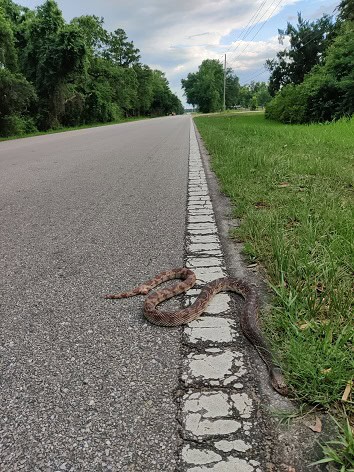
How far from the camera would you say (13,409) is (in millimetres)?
1828

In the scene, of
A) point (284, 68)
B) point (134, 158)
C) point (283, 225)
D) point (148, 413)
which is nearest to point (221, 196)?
point (283, 225)

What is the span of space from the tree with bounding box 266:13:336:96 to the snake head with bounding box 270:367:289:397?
54320 mm

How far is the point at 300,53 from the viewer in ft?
170

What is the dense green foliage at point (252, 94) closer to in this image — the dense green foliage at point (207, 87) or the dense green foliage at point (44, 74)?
the dense green foliage at point (207, 87)

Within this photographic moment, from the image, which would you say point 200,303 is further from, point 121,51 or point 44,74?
point 121,51

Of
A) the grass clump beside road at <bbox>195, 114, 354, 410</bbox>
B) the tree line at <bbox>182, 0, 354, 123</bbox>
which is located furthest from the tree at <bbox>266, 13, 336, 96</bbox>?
the grass clump beside road at <bbox>195, 114, 354, 410</bbox>

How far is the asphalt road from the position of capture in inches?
63.8

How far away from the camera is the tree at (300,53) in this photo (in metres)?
50.3

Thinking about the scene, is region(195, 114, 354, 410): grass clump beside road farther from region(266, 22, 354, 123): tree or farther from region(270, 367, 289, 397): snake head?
region(266, 22, 354, 123): tree

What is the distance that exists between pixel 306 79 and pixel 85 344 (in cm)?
2188

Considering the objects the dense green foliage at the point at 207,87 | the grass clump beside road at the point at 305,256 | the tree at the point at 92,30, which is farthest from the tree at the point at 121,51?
the grass clump beside road at the point at 305,256

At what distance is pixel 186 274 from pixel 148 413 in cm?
153

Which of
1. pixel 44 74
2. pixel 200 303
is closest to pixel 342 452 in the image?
pixel 200 303

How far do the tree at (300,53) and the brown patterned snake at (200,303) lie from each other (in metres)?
53.4
